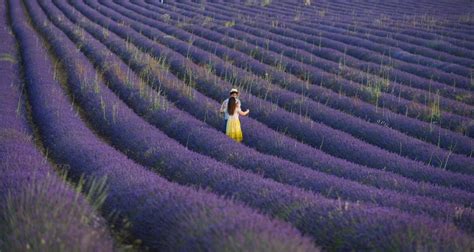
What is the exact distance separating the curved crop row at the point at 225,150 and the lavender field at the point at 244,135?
3 centimetres

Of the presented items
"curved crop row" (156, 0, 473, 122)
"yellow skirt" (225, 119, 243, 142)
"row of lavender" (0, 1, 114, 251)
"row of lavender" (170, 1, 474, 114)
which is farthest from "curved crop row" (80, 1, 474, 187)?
"row of lavender" (0, 1, 114, 251)

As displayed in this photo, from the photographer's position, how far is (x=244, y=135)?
8672 mm

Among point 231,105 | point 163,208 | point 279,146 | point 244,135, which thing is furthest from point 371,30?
point 163,208

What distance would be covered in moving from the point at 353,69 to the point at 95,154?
7954 mm

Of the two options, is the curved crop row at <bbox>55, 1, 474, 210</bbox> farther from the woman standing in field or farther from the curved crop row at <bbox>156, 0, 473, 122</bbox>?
the curved crop row at <bbox>156, 0, 473, 122</bbox>

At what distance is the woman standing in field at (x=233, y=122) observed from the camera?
27.7ft

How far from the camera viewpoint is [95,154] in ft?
21.1

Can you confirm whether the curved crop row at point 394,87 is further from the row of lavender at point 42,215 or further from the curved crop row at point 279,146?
the row of lavender at point 42,215

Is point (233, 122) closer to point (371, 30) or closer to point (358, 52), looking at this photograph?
point (358, 52)

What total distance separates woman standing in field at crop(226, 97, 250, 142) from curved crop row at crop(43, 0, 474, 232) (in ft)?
0.93

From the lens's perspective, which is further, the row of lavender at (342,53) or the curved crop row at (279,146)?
the row of lavender at (342,53)

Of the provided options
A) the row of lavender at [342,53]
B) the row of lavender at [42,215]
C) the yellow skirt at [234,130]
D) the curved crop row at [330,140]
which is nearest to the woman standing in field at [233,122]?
the yellow skirt at [234,130]

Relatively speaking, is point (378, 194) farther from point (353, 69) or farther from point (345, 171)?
point (353, 69)

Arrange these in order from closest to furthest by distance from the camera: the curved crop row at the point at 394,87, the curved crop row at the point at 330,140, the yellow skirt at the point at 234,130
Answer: the curved crop row at the point at 330,140 → the yellow skirt at the point at 234,130 → the curved crop row at the point at 394,87
